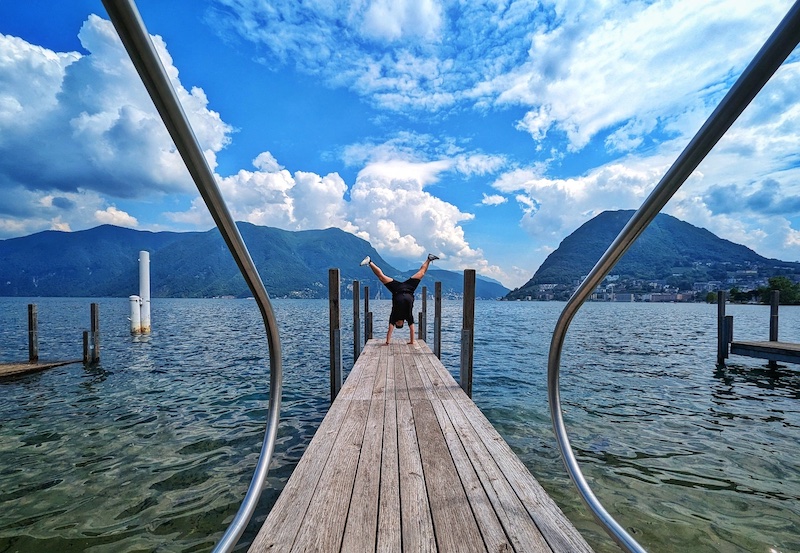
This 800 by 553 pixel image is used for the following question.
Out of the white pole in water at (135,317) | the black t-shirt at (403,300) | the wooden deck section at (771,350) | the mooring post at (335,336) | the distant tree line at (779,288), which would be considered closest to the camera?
the mooring post at (335,336)

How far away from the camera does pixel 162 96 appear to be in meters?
0.76

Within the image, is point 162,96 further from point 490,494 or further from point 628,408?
point 628,408

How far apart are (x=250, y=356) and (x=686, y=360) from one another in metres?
18.3

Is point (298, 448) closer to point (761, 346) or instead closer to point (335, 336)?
point (335, 336)

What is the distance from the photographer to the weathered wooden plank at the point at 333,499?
2.04 metres

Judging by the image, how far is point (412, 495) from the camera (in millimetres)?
2566

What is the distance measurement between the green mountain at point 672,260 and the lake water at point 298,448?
61.4 meters

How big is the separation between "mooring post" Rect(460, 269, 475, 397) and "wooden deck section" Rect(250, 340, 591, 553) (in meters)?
2.82

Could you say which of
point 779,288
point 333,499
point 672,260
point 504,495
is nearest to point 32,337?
point 333,499

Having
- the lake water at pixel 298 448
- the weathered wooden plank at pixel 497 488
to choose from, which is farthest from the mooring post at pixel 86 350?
the weathered wooden plank at pixel 497 488

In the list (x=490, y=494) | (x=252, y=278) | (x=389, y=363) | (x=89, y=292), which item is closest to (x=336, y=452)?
(x=490, y=494)

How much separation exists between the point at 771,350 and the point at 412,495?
14.1 meters

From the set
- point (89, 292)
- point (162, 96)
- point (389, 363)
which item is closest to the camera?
point (162, 96)

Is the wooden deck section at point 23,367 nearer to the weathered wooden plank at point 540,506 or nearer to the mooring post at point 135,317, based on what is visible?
the mooring post at point 135,317
